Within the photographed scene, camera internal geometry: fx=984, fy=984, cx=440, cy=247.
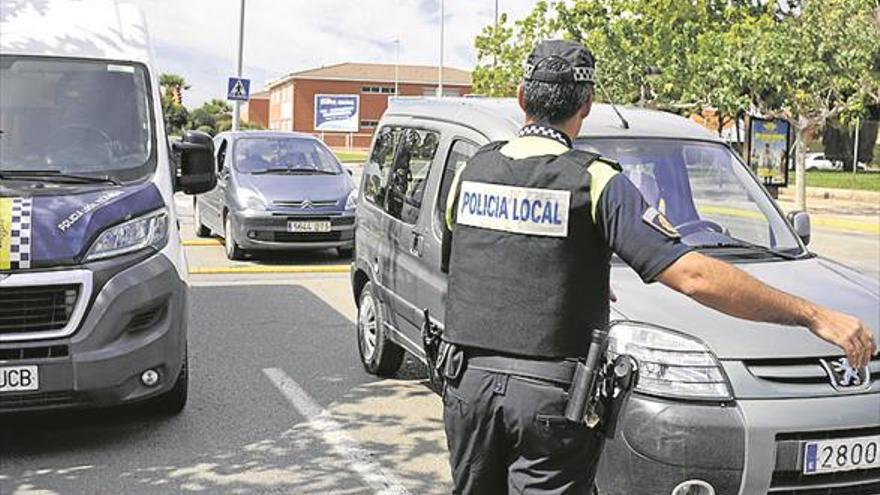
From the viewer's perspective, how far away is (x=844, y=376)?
12.5 feet

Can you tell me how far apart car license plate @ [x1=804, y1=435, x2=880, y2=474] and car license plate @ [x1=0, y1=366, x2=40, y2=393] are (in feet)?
11.5

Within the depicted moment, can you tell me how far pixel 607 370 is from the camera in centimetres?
274

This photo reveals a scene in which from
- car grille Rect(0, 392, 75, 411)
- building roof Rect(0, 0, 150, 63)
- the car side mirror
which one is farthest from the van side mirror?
the car side mirror

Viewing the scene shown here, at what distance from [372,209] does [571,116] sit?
13.4ft

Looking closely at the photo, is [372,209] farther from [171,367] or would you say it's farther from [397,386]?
[171,367]

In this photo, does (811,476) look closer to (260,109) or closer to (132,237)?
(132,237)

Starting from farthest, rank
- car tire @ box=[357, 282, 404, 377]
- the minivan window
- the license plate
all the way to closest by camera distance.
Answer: the license plate
car tire @ box=[357, 282, 404, 377]
the minivan window

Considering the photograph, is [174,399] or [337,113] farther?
[337,113]

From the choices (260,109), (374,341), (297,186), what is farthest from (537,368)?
(260,109)

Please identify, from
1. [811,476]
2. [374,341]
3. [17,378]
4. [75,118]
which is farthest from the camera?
[374,341]

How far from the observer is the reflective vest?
2.61 meters

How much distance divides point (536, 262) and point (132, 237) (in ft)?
9.94

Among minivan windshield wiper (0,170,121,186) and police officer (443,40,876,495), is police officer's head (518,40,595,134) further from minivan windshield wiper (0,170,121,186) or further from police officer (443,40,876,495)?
minivan windshield wiper (0,170,121,186)

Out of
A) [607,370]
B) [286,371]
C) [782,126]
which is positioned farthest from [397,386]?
[782,126]
